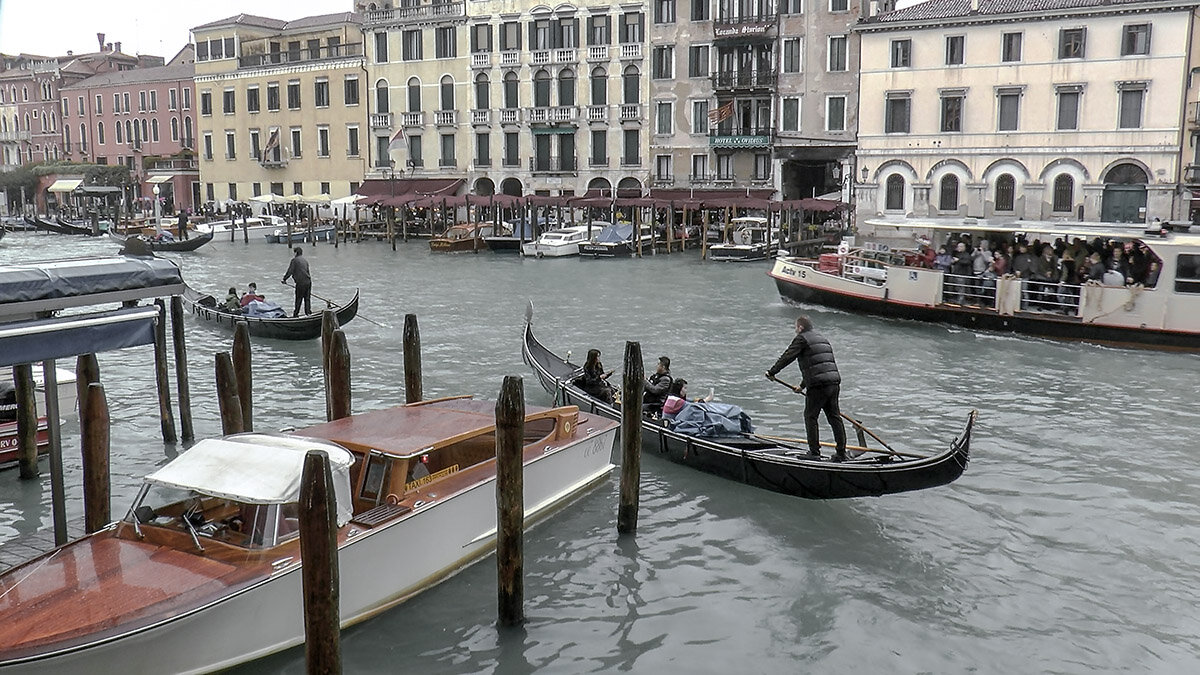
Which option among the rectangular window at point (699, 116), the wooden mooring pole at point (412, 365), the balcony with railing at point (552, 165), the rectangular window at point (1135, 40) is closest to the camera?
the wooden mooring pole at point (412, 365)

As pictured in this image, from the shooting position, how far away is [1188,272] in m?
16.8

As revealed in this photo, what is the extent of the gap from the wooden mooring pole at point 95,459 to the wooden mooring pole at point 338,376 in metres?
2.70

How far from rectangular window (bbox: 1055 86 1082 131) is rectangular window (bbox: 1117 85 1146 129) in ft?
3.88

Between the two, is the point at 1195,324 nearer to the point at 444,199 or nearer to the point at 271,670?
the point at 271,670

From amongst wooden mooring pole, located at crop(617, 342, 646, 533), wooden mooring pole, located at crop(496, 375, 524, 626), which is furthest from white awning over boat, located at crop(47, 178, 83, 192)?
wooden mooring pole, located at crop(496, 375, 524, 626)

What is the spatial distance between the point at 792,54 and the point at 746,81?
74.8 inches

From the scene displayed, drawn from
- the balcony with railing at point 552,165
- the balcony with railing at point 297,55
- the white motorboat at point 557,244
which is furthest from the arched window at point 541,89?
the balcony with railing at point 297,55

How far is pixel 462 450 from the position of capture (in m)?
8.30

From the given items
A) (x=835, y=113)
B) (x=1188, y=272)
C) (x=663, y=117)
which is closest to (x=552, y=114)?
(x=663, y=117)

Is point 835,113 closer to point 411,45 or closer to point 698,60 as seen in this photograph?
point 698,60

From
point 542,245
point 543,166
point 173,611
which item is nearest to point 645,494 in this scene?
point 173,611

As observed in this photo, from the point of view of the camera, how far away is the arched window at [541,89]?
4319 cm

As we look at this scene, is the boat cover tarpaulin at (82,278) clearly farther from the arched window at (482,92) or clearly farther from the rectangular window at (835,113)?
the arched window at (482,92)

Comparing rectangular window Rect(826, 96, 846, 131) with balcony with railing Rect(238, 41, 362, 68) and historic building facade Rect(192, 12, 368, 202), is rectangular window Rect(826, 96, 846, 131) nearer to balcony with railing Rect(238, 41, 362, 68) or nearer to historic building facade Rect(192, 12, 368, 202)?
historic building facade Rect(192, 12, 368, 202)
